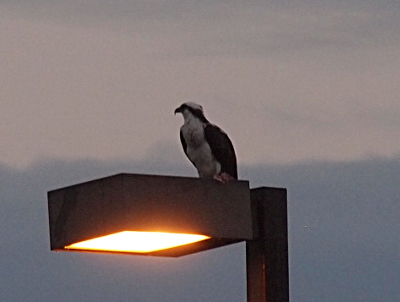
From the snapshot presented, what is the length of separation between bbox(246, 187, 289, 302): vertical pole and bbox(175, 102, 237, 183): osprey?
345 centimetres

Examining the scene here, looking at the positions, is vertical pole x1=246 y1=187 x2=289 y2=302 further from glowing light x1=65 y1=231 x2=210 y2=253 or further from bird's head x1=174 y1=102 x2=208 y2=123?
bird's head x1=174 y1=102 x2=208 y2=123

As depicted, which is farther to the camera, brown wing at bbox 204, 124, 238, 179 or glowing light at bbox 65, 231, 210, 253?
brown wing at bbox 204, 124, 238, 179

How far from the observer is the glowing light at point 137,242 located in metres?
5.08

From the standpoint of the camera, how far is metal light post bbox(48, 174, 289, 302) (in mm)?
4773

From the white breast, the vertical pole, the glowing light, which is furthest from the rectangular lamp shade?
the white breast

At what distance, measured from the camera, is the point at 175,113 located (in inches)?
414

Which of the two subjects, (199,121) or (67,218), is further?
(199,121)

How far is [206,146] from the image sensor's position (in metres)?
9.59

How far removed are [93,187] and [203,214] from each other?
55 centimetres

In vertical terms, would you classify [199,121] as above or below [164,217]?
above

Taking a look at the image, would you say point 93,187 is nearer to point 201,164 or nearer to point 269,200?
point 269,200

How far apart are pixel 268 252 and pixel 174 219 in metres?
0.96

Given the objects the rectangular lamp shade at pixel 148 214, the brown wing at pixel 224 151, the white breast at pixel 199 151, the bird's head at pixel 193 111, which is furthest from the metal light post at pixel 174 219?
the bird's head at pixel 193 111

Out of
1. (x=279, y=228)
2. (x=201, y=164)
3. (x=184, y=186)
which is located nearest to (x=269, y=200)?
(x=279, y=228)
